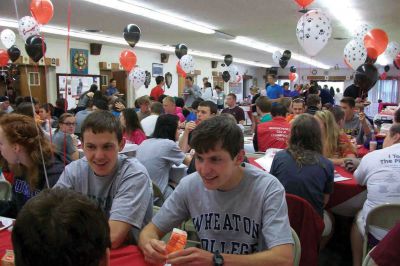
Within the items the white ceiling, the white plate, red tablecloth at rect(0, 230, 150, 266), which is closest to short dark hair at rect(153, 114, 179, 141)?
the white plate

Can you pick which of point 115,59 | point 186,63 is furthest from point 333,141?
point 115,59

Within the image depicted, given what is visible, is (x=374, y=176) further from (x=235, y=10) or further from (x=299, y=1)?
(x=235, y=10)

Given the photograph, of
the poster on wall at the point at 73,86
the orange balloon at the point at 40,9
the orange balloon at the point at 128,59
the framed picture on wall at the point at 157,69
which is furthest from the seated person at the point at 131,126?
the framed picture on wall at the point at 157,69

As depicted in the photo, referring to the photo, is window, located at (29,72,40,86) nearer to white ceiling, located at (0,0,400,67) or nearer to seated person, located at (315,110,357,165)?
white ceiling, located at (0,0,400,67)

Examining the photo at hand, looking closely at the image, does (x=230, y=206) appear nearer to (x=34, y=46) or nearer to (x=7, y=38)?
(x=34, y=46)

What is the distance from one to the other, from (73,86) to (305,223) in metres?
10.9

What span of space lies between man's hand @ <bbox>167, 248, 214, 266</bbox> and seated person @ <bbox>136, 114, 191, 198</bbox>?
1.99m

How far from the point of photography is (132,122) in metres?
4.66

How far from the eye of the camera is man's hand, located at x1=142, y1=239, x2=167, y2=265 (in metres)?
1.49

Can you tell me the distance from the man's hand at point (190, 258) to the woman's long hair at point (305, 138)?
61.2 inches

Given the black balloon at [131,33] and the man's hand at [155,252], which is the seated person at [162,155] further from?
the black balloon at [131,33]

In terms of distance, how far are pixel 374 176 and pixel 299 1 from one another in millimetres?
3225

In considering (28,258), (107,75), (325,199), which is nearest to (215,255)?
(28,258)

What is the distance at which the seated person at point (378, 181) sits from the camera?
2.69 meters
